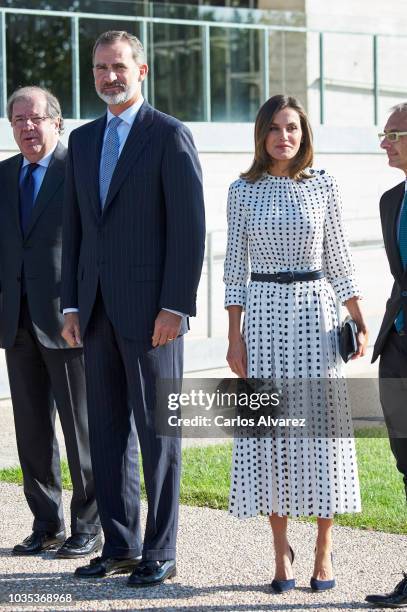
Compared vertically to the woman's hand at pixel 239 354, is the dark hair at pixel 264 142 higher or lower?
higher

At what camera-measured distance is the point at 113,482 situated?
543cm

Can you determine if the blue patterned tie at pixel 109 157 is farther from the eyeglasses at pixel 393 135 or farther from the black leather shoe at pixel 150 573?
the black leather shoe at pixel 150 573

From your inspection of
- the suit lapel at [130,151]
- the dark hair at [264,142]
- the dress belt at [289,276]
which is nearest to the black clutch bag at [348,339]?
the dress belt at [289,276]

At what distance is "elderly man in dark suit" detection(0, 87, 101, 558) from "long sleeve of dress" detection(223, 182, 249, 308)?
102 centimetres

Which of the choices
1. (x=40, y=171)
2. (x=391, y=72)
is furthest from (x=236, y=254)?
(x=391, y=72)

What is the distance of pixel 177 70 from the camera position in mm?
15789

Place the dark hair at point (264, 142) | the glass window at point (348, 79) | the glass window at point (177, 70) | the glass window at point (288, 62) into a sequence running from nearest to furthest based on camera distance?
the dark hair at point (264, 142) < the glass window at point (177, 70) < the glass window at point (288, 62) < the glass window at point (348, 79)

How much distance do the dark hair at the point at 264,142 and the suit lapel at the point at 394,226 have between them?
1.18 ft

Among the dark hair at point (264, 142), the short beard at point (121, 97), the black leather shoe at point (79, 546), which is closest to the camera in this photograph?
the dark hair at point (264, 142)

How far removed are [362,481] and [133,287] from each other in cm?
283

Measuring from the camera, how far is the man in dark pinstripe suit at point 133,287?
5.24m

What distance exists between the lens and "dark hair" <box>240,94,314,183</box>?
5.10 meters

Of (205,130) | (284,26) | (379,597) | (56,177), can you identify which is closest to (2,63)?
(205,130)

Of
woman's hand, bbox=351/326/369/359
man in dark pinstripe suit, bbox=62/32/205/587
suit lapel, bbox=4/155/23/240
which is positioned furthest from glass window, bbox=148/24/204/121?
woman's hand, bbox=351/326/369/359
